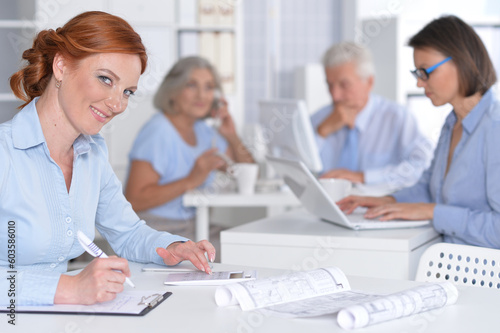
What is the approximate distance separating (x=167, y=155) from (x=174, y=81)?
0.41 metres

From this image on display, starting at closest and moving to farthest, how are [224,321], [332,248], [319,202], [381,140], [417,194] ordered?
[224,321] < [332,248] < [319,202] < [417,194] < [381,140]

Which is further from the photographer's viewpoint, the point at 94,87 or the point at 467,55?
the point at 467,55

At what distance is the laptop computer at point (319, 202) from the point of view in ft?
6.08

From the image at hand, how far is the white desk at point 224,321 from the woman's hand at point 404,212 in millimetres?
807

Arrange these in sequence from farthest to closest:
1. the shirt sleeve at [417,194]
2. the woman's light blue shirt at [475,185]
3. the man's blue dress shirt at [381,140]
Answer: the man's blue dress shirt at [381,140]
the shirt sleeve at [417,194]
the woman's light blue shirt at [475,185]

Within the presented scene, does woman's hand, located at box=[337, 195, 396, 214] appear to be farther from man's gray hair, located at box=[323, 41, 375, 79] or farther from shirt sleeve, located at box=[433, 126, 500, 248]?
man's gray hair, located at box=[323, 41, 375, 79]

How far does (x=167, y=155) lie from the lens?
9.92ft

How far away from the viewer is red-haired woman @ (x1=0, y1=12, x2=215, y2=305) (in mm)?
1312

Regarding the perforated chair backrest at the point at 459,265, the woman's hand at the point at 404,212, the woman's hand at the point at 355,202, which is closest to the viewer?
the perforated chair backrest at the point at 459,265

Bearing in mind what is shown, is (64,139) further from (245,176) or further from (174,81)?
(174,81)

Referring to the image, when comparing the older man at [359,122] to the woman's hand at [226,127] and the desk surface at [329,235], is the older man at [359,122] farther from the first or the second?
the desk surface at [329,235]

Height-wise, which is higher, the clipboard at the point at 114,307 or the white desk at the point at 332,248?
the clipboard at the point at 114,307

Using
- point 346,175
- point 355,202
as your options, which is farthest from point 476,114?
point 346,175

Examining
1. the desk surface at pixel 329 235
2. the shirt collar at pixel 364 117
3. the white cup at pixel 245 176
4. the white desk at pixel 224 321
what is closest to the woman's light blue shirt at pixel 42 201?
the white desk at pixel 224 321
